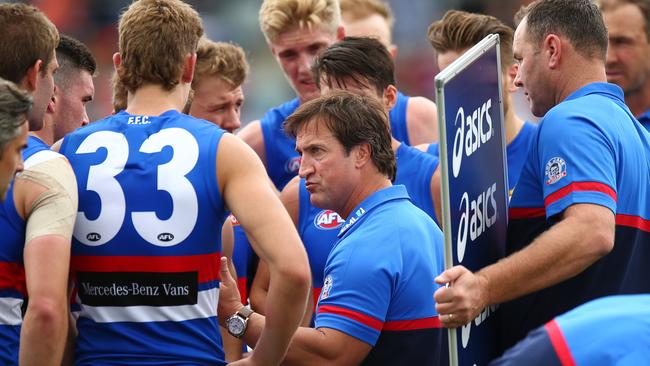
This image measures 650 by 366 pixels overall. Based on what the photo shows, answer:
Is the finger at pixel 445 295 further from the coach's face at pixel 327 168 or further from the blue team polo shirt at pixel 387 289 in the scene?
the coach's face at pixel 327 168

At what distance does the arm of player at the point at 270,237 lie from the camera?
3781 mm

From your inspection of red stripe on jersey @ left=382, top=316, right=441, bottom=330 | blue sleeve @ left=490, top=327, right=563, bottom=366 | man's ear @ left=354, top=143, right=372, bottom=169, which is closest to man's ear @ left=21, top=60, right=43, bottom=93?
man's ear @ left=354, top=143, right=372, bottom=169

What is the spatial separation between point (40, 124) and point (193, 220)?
713mm

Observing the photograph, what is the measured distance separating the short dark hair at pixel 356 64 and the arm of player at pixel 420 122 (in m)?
0.68

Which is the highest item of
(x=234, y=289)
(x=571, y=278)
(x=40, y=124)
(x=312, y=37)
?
(x=312, y=37)

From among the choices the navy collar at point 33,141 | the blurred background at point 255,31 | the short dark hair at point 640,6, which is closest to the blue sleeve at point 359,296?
the navy collar at point 33,141

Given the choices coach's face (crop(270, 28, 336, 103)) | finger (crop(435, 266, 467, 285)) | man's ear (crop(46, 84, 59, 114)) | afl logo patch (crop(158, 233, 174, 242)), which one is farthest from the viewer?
coach's face (crop(270, 28, 336, 103))

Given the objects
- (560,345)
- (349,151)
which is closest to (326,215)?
(349,151)

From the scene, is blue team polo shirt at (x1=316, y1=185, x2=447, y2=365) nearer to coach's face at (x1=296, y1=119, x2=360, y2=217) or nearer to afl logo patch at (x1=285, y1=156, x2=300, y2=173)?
coach's face at (x1=296, y1=119, x2=360, y2=217)

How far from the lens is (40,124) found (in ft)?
13.3

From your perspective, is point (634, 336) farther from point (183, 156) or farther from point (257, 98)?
point (257, 98)

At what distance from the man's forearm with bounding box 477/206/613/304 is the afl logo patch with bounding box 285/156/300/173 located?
9.12ft

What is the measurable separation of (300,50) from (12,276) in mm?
3242

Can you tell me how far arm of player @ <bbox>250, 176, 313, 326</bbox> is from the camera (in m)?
5.12
